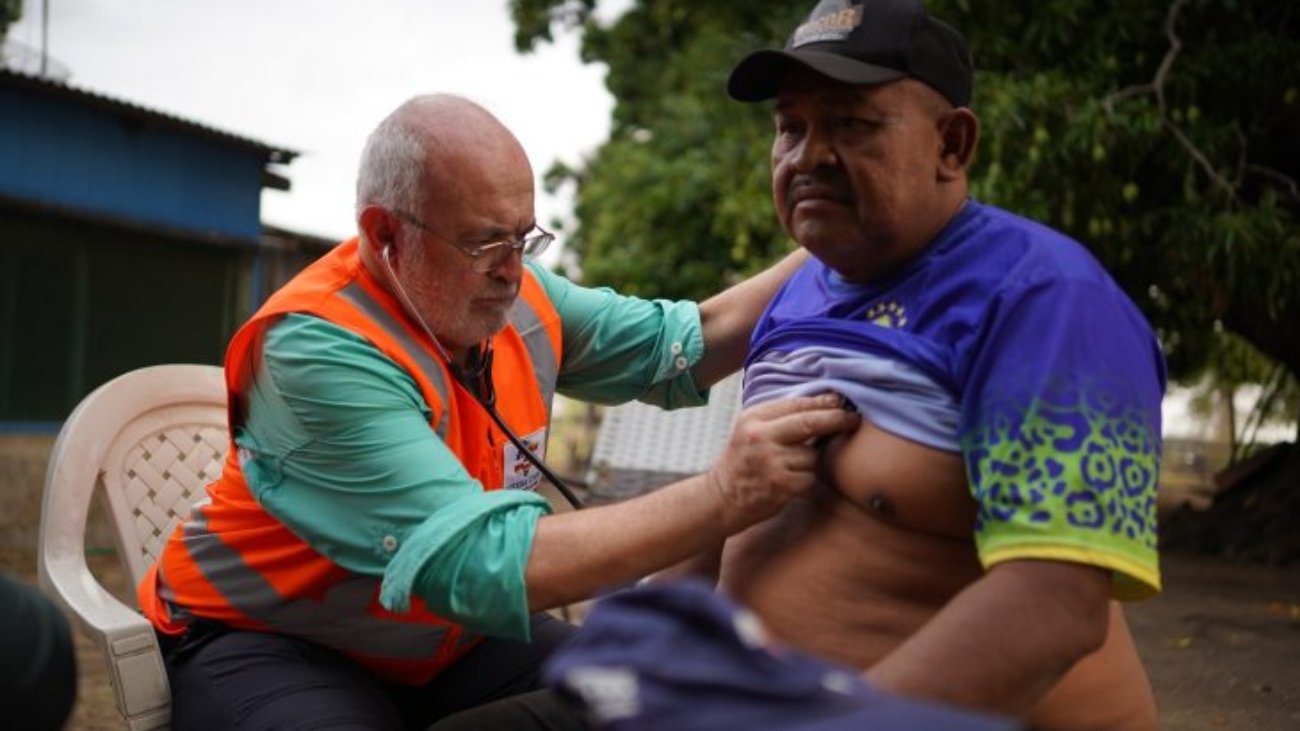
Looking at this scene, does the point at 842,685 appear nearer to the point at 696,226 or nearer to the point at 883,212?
the point at 883,212

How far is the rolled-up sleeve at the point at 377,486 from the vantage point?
1852 mm

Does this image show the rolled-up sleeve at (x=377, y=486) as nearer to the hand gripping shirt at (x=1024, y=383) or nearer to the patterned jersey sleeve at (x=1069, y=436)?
the hand gripping shirt at (x=1024, y=383)

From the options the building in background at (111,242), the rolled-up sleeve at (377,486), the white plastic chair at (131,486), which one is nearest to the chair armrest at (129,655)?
the white plastic chair at (131,486)

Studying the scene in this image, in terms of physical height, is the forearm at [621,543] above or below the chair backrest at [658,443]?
above

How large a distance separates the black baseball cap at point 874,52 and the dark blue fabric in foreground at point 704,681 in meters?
0.91

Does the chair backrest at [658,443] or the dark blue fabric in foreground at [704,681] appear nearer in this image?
the dark blue fabric in foreground at [704,681]

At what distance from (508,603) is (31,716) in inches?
26.2

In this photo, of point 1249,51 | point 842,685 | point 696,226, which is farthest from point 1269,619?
point 696,226

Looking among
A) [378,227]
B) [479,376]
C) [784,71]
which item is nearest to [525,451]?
[479,376]

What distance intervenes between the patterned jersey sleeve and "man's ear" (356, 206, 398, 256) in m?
1.17

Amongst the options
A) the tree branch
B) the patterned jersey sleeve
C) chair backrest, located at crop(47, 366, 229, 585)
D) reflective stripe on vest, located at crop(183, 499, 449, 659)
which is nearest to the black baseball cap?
the patterned jersey sleeve

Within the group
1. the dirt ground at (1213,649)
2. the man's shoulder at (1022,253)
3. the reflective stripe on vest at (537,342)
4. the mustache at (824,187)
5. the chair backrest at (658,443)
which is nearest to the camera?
the man's shoulder at (1022,253)

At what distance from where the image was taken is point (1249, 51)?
7.39 m

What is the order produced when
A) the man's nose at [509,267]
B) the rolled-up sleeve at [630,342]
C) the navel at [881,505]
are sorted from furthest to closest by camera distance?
the rolled-up sleeve at [630,342]
the man's nose at [509,267]
the navel at [881,505]
